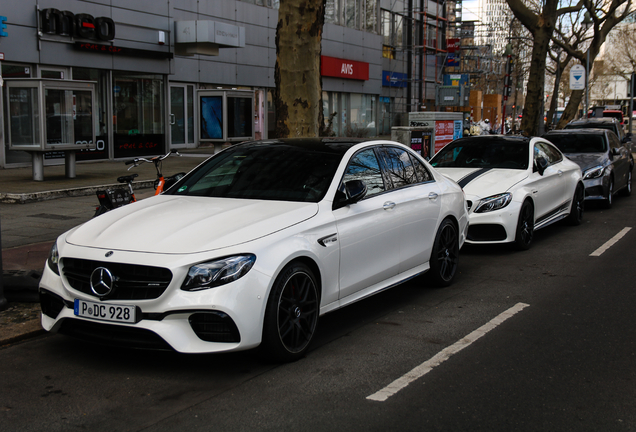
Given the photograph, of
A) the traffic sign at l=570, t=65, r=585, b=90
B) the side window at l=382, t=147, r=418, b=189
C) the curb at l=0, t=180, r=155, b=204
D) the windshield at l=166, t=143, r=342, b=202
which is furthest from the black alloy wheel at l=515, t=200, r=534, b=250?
the traffic sign at l=570, t=65, r=585, b=90

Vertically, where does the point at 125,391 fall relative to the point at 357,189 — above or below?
below

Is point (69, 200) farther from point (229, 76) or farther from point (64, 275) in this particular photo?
point (229, 76)

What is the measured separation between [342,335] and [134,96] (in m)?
19.3

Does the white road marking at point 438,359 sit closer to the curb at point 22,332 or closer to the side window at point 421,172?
the side window at point 421,172

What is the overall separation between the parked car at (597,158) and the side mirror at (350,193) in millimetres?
8844

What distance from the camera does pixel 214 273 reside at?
171 inches

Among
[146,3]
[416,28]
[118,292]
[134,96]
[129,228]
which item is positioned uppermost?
[416,28]

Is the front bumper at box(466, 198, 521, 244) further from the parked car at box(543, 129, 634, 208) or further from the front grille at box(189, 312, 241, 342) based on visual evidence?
the front grille at box(189, 312, 241, 342)

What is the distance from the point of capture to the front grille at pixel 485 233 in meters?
8.91

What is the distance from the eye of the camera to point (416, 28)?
46.6m

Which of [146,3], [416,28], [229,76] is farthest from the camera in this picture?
[416,28]

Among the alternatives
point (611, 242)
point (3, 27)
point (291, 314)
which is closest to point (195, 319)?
point (291, 314)

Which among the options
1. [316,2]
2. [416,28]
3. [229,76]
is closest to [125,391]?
[316,2]

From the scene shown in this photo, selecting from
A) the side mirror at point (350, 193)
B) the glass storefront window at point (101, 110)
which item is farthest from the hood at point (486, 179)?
the glass storefront window at point (101, 110)
